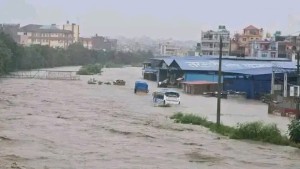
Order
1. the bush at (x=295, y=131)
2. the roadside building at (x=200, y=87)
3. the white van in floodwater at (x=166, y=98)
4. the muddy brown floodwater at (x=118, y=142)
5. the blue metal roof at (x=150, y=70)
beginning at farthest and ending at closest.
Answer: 1. the blue metal roof at (x=150, y=70)
2. the roadside building at (x=200, y=87)
3. the white van in floodwater at (x=166, y=98)
4. the bush at (x=295, y=131)
5. the muddy brown floodwater at (x=118, y=142)

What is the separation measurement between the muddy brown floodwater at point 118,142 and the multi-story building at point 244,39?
40298 millimetres

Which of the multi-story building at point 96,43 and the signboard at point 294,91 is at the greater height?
the multi-story building at point 96,43

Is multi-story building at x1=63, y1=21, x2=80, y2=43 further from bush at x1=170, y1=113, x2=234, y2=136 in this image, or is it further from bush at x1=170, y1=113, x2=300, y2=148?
bush at x1=170, y1=113, x2=300, y2=148

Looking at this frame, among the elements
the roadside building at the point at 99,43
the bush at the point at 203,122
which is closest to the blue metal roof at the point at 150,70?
the bush at the point at 203,122

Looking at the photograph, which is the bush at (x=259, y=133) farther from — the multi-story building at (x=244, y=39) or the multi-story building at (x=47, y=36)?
the multi-story building at (x=47, y=36)

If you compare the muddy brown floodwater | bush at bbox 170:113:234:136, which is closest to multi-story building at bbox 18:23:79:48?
the muddy brown floodwater

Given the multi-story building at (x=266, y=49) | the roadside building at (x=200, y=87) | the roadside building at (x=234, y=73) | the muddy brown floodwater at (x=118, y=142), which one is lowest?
the muddy brown floodwater at (x=118, y=142)

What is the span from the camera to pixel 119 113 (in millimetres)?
20781

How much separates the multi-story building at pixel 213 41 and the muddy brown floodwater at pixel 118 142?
3706 cm

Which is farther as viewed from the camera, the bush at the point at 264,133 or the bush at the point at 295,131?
the bush at the point at 264,133

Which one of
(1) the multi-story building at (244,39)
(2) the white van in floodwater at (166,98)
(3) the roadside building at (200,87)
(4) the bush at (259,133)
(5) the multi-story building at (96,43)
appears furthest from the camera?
(5) the multi-story building at (96,43)

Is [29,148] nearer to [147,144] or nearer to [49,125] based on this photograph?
[147,144]

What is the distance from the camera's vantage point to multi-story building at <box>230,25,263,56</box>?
6217 cm

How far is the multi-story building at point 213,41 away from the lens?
5909cm
